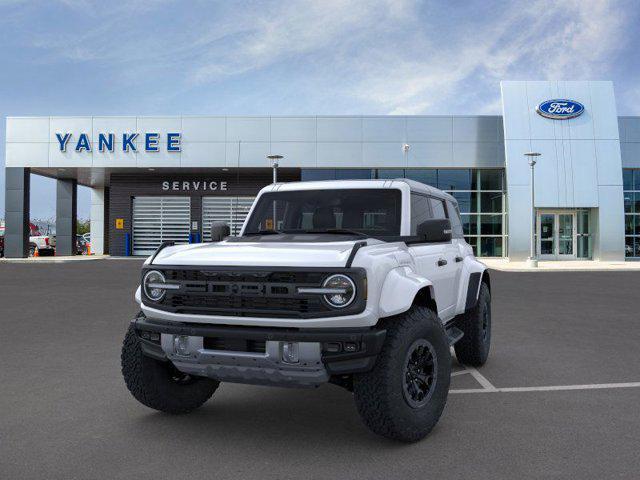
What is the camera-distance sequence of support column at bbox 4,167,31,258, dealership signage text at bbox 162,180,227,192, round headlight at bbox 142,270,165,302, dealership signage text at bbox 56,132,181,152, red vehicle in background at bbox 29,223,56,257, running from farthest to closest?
red vehicle in background at bbox 29,223,56,257 < dealership signage text at bbox 162,180,227,192 < support column at bbox 4,167,31,258 < dealership signage text at bbox 56,132,181,152 < round headlight at bbox 142,270,165,302

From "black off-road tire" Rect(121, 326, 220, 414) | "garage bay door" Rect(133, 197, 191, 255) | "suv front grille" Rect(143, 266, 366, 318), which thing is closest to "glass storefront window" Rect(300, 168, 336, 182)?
"garage bay door" Rect(133, 197, 191, 255)

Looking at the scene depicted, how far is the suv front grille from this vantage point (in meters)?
3.70

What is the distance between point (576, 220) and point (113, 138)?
24.2 m

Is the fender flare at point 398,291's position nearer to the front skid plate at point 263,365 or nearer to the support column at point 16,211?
the front skid plate at point 263,365

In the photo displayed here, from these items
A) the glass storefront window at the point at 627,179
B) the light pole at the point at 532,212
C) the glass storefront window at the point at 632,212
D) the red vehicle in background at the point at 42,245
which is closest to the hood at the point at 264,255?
the light pole at the point at 532,212

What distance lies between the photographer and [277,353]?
12.0 ft

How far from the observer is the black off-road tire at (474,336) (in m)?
6.12

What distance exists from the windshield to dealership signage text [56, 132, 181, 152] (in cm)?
2663

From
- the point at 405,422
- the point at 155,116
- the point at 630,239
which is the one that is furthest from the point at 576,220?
the point at 405,422

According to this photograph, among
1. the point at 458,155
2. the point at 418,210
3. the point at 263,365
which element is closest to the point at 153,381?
the point at 263,365

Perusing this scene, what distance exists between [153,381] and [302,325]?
1417 millimetres

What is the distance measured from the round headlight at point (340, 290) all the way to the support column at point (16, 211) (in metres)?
32.2

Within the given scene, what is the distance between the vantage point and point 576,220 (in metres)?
30.8

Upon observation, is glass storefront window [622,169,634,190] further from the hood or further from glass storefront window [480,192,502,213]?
the hood
